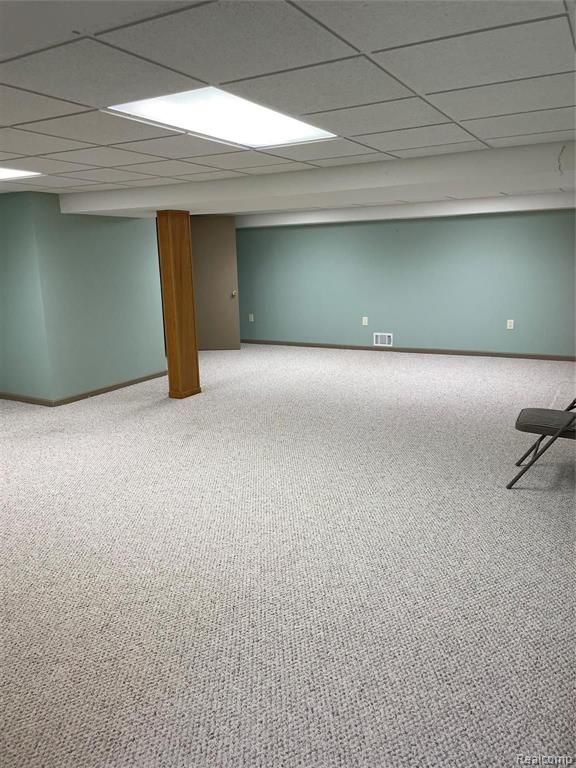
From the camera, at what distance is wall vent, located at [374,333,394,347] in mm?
8625

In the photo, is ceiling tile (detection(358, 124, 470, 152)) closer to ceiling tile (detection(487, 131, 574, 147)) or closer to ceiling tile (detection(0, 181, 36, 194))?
ceiling tile (detection(487, 131, 574, 147))

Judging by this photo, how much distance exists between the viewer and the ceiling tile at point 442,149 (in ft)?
11.7

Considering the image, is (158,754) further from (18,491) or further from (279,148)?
(279,148)

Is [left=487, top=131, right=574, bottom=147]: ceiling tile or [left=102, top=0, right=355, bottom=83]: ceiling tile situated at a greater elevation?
[left=487, top=131, right=574, bottom=147]: ceiling tile

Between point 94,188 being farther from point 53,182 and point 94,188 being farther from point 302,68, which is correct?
point 302,68

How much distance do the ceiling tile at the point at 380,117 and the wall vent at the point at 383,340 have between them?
567 cm

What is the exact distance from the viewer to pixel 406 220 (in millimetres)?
8141

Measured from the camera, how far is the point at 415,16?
1620 millimetres

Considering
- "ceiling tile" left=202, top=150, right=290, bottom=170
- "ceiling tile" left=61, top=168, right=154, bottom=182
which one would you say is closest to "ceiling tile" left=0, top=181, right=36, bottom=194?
"ceiling tile" left=61, top=168, right=154, bottom=182

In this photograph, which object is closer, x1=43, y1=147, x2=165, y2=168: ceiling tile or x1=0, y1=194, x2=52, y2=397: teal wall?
x1=43, y1=147, x2=165, y2=168: ceiling tile

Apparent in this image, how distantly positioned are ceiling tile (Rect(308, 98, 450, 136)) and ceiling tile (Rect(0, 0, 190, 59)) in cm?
127

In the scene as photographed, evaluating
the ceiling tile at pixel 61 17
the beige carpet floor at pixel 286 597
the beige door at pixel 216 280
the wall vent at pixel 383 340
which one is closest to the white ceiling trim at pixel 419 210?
the beige door at pixel 216 280

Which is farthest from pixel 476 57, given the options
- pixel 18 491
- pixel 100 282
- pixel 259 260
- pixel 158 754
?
pixel 259 260

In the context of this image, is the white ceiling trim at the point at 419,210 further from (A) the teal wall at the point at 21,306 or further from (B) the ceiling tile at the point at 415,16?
(B) the ceiling tile at the point at 415,16
